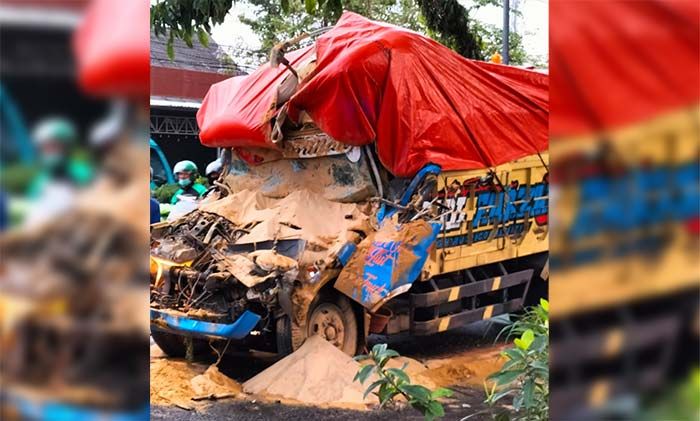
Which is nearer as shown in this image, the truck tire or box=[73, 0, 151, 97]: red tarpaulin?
box=[73, 0, 151, 97]: red tarpaulin

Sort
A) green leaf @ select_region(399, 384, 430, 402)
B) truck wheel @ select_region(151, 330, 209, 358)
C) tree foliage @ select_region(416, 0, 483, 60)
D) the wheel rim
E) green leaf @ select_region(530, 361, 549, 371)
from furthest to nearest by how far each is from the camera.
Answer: tree foliage @ select_region(416, 0, 483, 60), truck wheel @ select_region(151, 330, 209, 358), the wheel rim, green leaf @ select_region(399, 384, 430, 402), green leaf @ select_region(530, 361, 549, 371)

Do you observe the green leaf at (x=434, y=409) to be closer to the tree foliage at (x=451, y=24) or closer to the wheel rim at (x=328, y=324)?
the wheel rim at (x=328, y=324)

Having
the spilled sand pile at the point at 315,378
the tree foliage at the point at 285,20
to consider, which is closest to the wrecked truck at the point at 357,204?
the spilled sand pile at the point at 315,378

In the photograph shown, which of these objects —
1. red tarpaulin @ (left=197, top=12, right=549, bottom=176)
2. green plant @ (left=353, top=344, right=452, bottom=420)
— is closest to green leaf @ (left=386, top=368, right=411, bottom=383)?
green plant @ (left=353, top=344, right=452, bottom=420)

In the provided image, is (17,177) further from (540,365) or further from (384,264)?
(384,264)

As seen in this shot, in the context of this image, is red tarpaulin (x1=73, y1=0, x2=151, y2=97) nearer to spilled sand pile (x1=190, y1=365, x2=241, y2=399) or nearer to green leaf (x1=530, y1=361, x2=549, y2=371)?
green leaf (x1=530, y1=361, x2=549, y2=371)

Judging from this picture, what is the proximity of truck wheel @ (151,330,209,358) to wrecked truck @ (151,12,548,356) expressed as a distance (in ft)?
0.04

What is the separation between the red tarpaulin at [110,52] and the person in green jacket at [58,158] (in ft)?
0.23

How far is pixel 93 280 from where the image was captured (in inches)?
45.3

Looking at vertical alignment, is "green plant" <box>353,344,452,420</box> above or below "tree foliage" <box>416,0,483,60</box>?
below

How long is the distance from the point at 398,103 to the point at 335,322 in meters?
2.03

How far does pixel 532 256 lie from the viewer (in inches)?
330

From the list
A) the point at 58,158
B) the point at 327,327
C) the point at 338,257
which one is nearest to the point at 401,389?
the point at 58,158

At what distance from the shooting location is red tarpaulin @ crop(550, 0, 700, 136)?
4.08 ft
